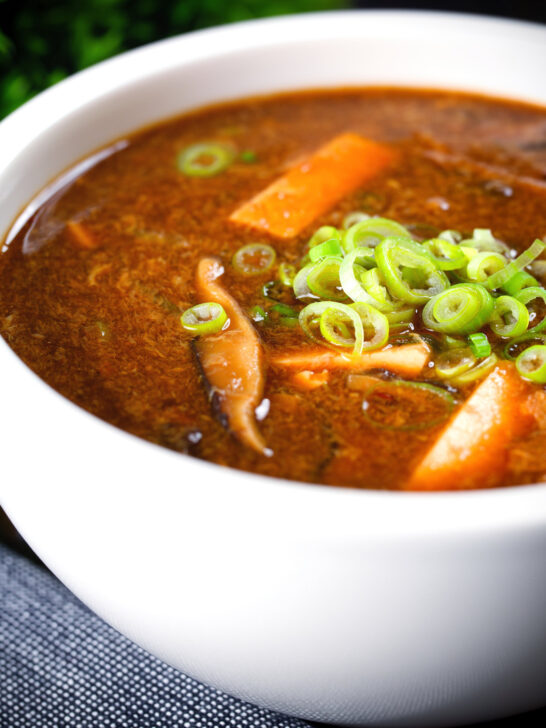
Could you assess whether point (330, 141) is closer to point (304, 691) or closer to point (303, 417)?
point (303, 417)

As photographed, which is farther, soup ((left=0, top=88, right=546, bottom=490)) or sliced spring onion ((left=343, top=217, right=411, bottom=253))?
sliced spring onion ((left=343, top=217, right=411, bottom=253))

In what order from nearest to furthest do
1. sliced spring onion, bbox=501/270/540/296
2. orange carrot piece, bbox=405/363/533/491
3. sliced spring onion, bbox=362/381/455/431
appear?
orange carrot piece, bbox=405/363/533/491 < sliced spring onion, bbox=362/381/455/431 < sliced spring onion, bbox=501/270/540/296

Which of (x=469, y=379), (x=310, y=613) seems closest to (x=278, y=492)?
(x=310, y=613)

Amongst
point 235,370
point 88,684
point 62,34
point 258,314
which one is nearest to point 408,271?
point 258,314

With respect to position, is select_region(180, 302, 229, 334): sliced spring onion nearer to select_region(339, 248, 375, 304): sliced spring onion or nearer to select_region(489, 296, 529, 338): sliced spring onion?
select_region(339, 248, 375, 304): sliced spring onion

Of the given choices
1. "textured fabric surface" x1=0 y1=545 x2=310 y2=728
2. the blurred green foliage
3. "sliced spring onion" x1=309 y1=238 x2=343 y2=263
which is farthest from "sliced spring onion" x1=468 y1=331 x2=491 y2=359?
the blurred green foliage

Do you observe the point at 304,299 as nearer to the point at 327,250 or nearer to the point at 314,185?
the point at 327,250

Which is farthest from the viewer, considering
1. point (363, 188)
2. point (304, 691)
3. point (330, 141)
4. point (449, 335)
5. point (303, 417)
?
point (330, 141)
